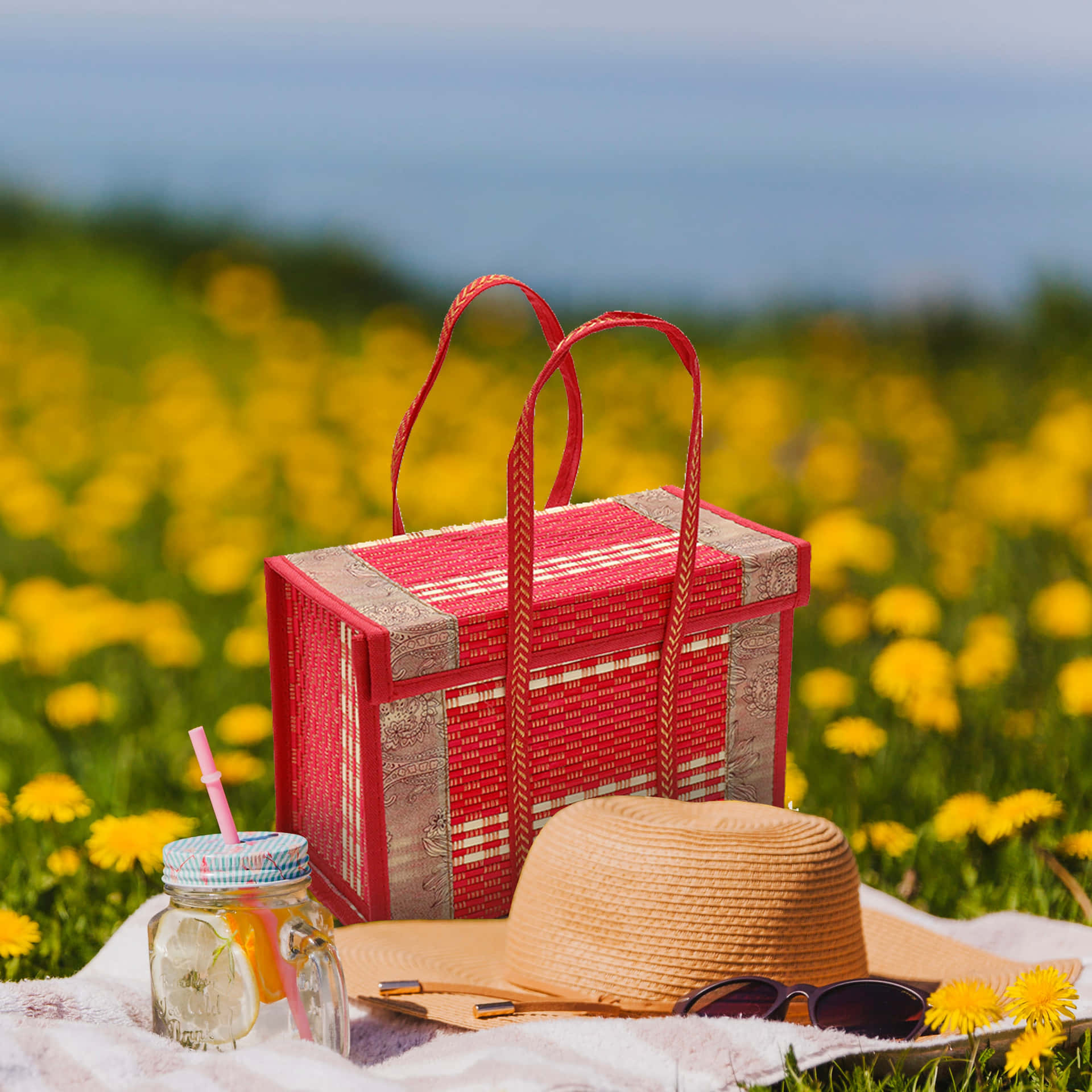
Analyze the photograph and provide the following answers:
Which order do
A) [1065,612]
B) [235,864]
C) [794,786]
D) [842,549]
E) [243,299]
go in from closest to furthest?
[235,864], [794,786], [1065,612], [842,549], [243,299]

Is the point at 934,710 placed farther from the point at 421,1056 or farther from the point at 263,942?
the point at 263,942

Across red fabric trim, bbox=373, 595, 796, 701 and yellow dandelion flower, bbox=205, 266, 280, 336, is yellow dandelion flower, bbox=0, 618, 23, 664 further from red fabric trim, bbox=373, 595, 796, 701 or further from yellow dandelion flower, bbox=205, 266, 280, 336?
yellow dandelion flower, bbox=205, 266, 280, 336

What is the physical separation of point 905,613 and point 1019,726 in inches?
11.5

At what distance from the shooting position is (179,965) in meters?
1.48

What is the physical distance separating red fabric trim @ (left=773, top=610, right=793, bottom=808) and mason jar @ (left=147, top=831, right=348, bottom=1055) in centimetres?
75

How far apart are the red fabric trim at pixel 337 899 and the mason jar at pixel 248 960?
0.29m

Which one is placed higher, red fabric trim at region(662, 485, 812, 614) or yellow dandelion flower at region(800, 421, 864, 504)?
red fabric trim at region(662, 485, 812, 614)

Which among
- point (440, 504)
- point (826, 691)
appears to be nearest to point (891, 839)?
point (826, 691)

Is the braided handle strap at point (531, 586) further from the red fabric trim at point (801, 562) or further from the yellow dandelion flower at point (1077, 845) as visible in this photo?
the yellow dandelion flower at point (1077, 845)

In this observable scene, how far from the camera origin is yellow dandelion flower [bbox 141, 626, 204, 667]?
274 cm

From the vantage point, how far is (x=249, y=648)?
2.71 meters

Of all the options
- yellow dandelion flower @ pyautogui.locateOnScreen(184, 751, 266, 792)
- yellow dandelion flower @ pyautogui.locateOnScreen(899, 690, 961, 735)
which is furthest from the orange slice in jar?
yellow dandelion flower @ pyautogui.locateOnScreen(899, 690, 961, 735)

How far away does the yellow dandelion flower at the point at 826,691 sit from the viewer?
2.49m

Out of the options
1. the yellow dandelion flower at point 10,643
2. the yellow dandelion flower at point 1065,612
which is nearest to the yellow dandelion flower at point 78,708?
the yellow dandelion flower at point 10,643
